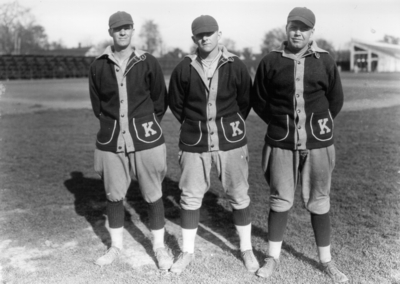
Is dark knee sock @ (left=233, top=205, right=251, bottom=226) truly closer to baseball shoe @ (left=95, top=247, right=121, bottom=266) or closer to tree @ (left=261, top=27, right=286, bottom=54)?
baseball shoe @ (left=95, top=247, right=121, bottom=266)

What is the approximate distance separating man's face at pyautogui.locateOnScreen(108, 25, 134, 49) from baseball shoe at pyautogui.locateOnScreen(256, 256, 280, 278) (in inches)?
79.5

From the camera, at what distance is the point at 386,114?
12.3 metres

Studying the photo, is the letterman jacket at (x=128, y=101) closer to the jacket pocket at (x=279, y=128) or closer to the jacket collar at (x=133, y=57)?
the jacket collar at (x=133, y=57)

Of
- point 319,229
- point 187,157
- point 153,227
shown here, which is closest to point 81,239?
point 153,227

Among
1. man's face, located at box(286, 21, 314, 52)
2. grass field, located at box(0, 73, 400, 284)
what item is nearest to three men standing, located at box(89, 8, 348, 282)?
man's face, located at box(286, 21, 314, 52)

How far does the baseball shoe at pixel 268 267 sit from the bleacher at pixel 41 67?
35481 mm

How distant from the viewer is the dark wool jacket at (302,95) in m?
3.16

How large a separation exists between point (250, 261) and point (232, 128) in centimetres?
106

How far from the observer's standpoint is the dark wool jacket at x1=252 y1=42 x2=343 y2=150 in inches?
124

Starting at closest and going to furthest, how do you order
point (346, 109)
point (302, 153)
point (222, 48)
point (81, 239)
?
point (302, 153) < point (222, 48) < point (81, 239) < point (346, 109)

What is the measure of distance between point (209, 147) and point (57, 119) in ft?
34.0

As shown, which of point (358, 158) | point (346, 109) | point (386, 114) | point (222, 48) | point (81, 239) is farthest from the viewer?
point (346, 109)

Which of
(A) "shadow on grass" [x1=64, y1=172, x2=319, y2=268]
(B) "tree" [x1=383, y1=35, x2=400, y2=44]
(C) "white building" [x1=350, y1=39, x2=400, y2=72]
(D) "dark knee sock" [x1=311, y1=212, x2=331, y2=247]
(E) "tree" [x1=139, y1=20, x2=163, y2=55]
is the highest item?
(E) "tree" [x1=139, y1=20, x2=163, y2=55]

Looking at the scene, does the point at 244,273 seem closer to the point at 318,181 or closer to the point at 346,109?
the point at 318,181
